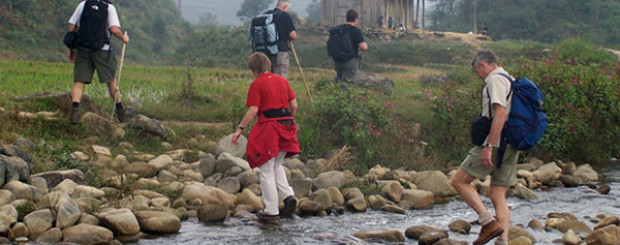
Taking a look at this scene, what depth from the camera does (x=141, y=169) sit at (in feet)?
29.0

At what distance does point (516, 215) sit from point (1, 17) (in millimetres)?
23394

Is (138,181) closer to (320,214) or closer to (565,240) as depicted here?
(320,214)

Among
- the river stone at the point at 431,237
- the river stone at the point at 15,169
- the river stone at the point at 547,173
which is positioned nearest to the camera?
the river stone at the point at 431,237

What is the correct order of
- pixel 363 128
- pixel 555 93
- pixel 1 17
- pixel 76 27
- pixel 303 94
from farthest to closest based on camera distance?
1. pixel 1 17
2. pixel 303 94
3. pixel 555 93
4. pixel 363 128
5. pixel 76 27

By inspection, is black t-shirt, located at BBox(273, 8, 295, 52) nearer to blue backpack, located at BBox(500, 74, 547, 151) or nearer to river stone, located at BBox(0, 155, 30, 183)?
river stone, located at BBox(0, 155, 30, 183)

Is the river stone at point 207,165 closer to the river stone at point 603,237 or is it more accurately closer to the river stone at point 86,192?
the river stone at point 86,192

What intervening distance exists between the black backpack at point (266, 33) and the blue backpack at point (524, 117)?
5.62 meters

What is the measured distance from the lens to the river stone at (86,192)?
24.7 feet

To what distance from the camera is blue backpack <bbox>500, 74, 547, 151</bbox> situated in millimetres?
6074

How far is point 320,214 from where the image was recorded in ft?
26.7

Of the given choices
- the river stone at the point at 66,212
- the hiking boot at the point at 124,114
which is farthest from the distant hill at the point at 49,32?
the river stone at the point at 66,212

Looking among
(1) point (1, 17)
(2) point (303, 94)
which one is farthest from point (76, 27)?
(1) point (1, 17)

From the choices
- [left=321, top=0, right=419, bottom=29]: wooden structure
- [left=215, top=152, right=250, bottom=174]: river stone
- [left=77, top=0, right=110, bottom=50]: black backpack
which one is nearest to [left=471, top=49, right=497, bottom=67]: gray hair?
Answer: [left=215, top=152, right=250, bottom=174]: river stone

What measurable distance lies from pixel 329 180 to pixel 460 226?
197 centimetres
